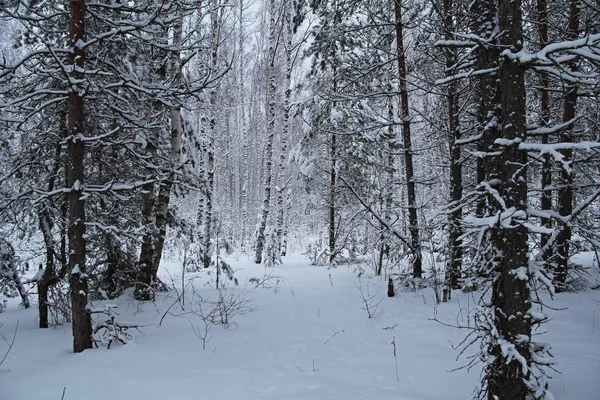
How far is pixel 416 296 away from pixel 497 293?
4512 millimetres

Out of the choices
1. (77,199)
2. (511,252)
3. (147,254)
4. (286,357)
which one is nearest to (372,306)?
(286,357)

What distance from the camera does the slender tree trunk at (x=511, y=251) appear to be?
2805mm

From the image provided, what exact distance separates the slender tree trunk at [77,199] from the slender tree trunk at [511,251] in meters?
4.41

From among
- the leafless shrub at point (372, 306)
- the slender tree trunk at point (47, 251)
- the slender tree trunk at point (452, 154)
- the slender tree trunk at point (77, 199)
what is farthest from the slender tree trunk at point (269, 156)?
the slender tree trunk at point (77, 199)

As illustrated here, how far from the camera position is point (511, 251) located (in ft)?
9.30

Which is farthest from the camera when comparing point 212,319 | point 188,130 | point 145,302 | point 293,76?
point 293,76

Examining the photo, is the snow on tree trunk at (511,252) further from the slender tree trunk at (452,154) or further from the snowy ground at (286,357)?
the slender tree trunk at (452,154)

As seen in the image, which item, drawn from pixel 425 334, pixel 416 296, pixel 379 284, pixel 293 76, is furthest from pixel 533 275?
pixel 293 76

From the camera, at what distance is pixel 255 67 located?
29.0m

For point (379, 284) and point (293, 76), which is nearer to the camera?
point (379, 284)

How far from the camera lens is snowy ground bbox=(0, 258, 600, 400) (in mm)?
3359

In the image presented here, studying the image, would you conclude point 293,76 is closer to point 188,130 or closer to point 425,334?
point 188,130

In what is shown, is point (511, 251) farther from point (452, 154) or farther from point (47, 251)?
point (47, 251)

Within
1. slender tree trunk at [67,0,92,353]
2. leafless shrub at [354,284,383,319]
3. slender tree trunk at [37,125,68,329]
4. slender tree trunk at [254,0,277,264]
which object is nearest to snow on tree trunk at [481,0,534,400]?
leafless shrub at [354,284,383,319]
